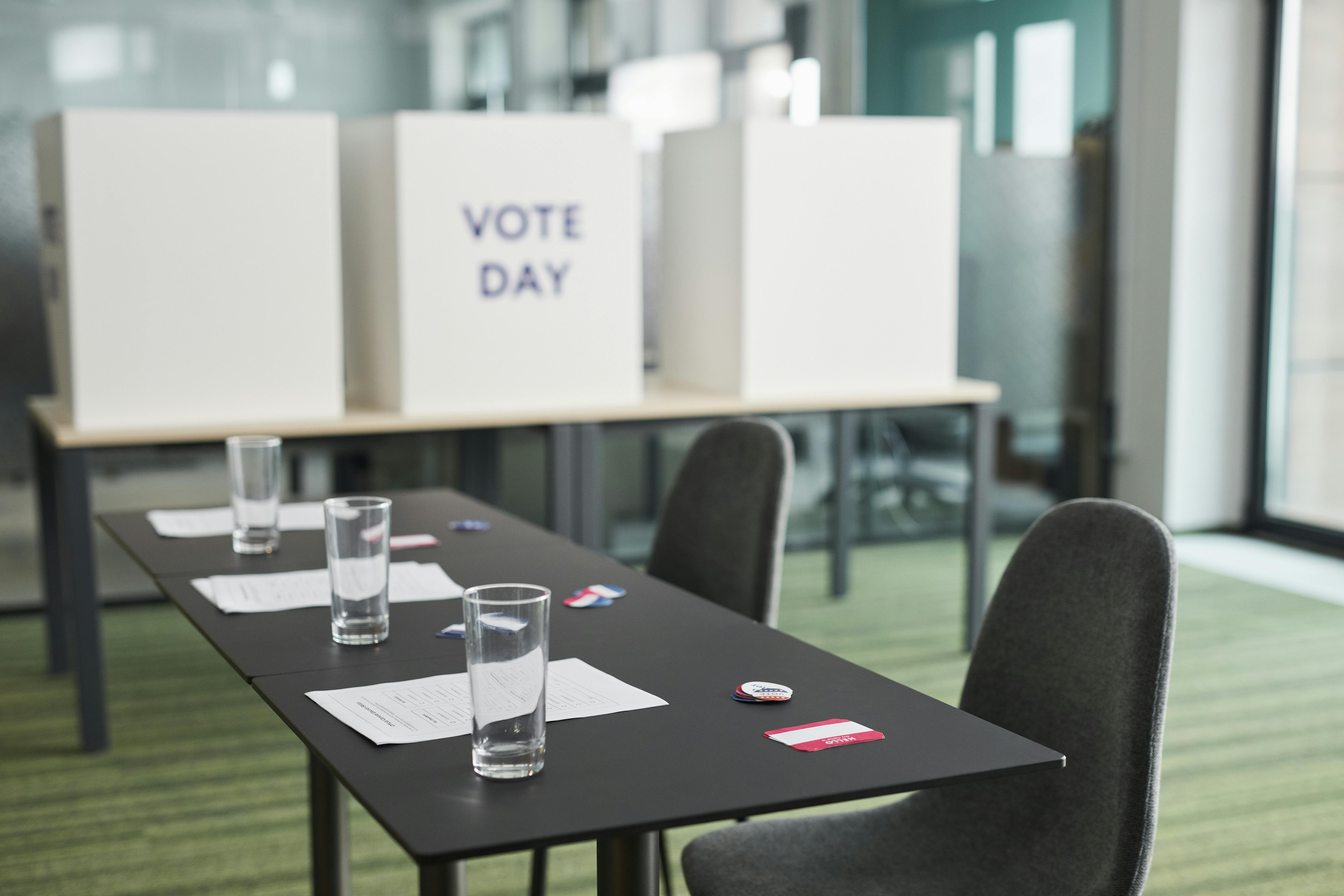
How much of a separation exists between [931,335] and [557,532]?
1238 millimetres

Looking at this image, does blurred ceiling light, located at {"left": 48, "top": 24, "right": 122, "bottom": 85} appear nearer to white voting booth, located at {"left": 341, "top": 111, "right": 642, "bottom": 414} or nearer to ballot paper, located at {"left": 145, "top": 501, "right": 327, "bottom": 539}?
white voting booth, located at {"left": 341, "top": 111, "right": 642, "bottom": 414}

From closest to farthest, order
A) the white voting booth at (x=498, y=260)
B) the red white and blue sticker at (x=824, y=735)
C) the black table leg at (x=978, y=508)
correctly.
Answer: the red white and blue sticker at (x=824, y=735), the white voting booth at (x=498, y=260), the black table leg at (x=978, y=508)

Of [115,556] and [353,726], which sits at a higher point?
[353,726]

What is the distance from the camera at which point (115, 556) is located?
4.48 m

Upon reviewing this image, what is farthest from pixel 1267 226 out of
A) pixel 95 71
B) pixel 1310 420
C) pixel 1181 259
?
pixel 95 71

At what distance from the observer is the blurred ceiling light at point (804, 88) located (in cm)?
523

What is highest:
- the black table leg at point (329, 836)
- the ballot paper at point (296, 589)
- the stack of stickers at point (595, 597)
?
the ballot paper at point (296, 589)

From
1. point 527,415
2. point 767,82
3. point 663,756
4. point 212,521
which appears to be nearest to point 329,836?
point 212,521

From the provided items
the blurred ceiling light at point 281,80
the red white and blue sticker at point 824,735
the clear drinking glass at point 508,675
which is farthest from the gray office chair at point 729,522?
the blurred ceiling light at point 281,80

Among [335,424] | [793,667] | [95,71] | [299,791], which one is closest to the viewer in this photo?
[793,667]

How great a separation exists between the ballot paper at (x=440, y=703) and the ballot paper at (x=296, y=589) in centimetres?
33

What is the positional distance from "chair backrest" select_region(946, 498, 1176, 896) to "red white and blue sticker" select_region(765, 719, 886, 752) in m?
0.35

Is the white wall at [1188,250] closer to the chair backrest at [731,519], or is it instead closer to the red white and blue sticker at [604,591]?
the chair backrest at [731,519]

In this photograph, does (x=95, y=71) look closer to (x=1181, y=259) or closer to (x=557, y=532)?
(x=557, y=532)
